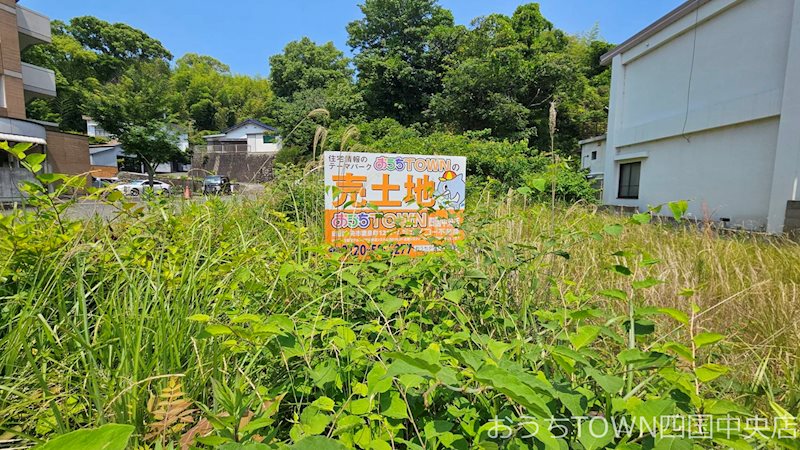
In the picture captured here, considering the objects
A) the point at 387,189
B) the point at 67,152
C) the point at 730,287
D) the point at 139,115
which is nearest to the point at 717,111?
the point at 730,287

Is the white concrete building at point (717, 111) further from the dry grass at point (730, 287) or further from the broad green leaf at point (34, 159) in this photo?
the broad green leaf at point (34, 159)

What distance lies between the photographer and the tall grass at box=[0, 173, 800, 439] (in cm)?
96

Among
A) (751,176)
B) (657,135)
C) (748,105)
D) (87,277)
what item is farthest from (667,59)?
(87,277)

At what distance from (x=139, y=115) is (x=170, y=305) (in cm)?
2066

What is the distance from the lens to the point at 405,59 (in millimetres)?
17500

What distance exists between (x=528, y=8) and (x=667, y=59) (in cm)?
1061

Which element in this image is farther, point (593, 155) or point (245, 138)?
point (245, 138)

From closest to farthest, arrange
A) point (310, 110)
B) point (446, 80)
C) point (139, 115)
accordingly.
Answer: point (446, 80), point (310, 110), point (139, 115)

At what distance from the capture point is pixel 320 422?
67cm

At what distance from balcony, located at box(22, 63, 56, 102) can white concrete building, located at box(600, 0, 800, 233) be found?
1945 centimetres

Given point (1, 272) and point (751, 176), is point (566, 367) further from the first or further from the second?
point (751, 176)

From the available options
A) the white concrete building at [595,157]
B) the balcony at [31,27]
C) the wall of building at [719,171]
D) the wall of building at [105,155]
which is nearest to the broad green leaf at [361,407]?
the wall of building at [719,171]

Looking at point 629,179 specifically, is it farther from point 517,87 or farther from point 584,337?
point 584,337

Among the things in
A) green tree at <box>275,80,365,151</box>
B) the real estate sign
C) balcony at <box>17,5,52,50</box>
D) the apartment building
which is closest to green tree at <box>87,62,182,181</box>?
the apartment building
